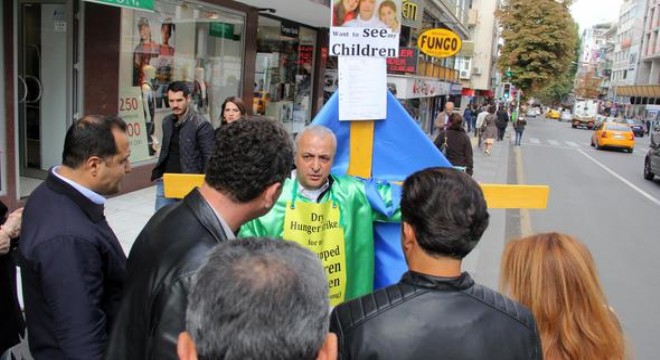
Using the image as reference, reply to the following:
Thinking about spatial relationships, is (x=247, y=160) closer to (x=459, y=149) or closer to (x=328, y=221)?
(x=328, y=221)

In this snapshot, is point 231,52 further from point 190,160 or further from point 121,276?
point 121,276

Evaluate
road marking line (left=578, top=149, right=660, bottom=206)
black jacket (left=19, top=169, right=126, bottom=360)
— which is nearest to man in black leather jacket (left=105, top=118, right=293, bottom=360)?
black jacket (left=19, top=169, right=126, bottom=360)

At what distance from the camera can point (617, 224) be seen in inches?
393

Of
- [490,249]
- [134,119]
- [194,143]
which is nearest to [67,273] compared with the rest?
[194,143]

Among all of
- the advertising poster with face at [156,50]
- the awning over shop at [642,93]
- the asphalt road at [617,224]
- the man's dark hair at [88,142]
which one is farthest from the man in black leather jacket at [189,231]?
the awning over shop at [642,93]

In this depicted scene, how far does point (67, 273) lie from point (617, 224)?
9.96m

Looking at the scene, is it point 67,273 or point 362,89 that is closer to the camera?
point 67,273

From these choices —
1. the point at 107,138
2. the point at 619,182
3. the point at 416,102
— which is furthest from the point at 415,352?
the point at 416,102

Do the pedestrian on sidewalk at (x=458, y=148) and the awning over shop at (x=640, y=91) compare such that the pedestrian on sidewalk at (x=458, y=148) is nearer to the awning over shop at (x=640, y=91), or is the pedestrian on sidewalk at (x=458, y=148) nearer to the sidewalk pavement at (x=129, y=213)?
the sidewalk pavement at (x=129, y=213)

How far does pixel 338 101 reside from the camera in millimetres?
3250

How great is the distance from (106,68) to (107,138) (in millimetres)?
6289

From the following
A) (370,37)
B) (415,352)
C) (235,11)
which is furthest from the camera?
(235,11)

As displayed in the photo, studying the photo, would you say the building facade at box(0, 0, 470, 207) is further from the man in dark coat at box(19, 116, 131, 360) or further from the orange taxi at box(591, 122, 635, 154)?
the orange taxi at box(591, 122, 635, 154)

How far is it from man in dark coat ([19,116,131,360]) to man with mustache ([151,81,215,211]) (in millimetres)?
2960
